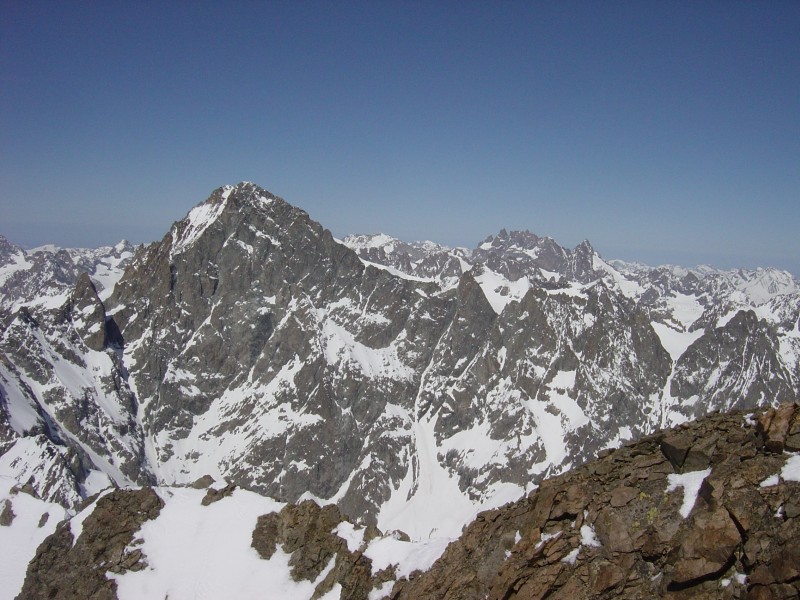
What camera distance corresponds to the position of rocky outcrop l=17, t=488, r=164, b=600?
55.1 metres

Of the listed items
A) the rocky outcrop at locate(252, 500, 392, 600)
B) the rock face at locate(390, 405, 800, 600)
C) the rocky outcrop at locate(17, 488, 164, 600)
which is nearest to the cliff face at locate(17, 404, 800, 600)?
the rock face at locate(390, 405, 800, 600)

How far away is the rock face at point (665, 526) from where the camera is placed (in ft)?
63.1

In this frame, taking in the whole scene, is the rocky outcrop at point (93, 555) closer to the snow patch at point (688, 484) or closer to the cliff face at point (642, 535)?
the cliff face at point (642, 535)

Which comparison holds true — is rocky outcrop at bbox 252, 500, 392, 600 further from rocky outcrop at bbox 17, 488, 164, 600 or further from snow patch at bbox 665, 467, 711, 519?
snow patch at bbox 665, 467, 711, 519

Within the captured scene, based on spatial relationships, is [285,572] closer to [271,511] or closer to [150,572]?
[271,511]

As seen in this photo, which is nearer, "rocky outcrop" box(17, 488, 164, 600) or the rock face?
the rock face

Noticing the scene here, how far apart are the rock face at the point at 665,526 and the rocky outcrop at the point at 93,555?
141ft

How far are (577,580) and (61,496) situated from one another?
16838cm

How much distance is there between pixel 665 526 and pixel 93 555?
60126 millimetres

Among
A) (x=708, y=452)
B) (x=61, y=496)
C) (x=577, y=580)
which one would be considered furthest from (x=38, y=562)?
(x=61, y=496)

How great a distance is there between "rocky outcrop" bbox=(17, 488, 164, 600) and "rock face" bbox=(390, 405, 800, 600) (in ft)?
141

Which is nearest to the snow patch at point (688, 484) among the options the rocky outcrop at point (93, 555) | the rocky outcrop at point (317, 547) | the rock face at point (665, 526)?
the rock face at point (665, 526)

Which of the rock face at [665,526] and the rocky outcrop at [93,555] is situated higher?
the rock face at [665,526]

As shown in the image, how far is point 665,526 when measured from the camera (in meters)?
22.6
